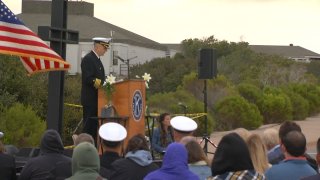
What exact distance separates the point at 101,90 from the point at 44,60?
6.53 feet

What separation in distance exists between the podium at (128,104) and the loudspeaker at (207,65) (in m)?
9.60

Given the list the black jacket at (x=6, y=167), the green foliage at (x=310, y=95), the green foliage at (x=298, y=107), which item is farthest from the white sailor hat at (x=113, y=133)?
the green foliage at (x=310, y=95)

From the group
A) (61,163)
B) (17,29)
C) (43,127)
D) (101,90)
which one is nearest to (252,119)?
(43,127)

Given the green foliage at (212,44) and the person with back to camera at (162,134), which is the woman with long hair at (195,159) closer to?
the person with back to camera at (162,134)

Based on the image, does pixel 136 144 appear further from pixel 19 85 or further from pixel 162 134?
pixel 19 85

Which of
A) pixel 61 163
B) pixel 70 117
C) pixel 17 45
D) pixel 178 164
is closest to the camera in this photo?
pixel 178 164

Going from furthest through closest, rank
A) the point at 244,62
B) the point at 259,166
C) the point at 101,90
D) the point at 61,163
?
the point at 244,62
the point at 101,90
the point at 61,163
the point at 259,166

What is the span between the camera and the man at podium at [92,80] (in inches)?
504

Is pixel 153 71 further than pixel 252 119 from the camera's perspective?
Yes

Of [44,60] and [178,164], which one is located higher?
[44,60]

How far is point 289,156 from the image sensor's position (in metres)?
6.88

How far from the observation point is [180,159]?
6684mm

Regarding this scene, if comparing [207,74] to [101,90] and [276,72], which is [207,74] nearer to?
[101,90]


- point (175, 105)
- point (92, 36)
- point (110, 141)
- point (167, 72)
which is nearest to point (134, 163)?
point (110, 141)
